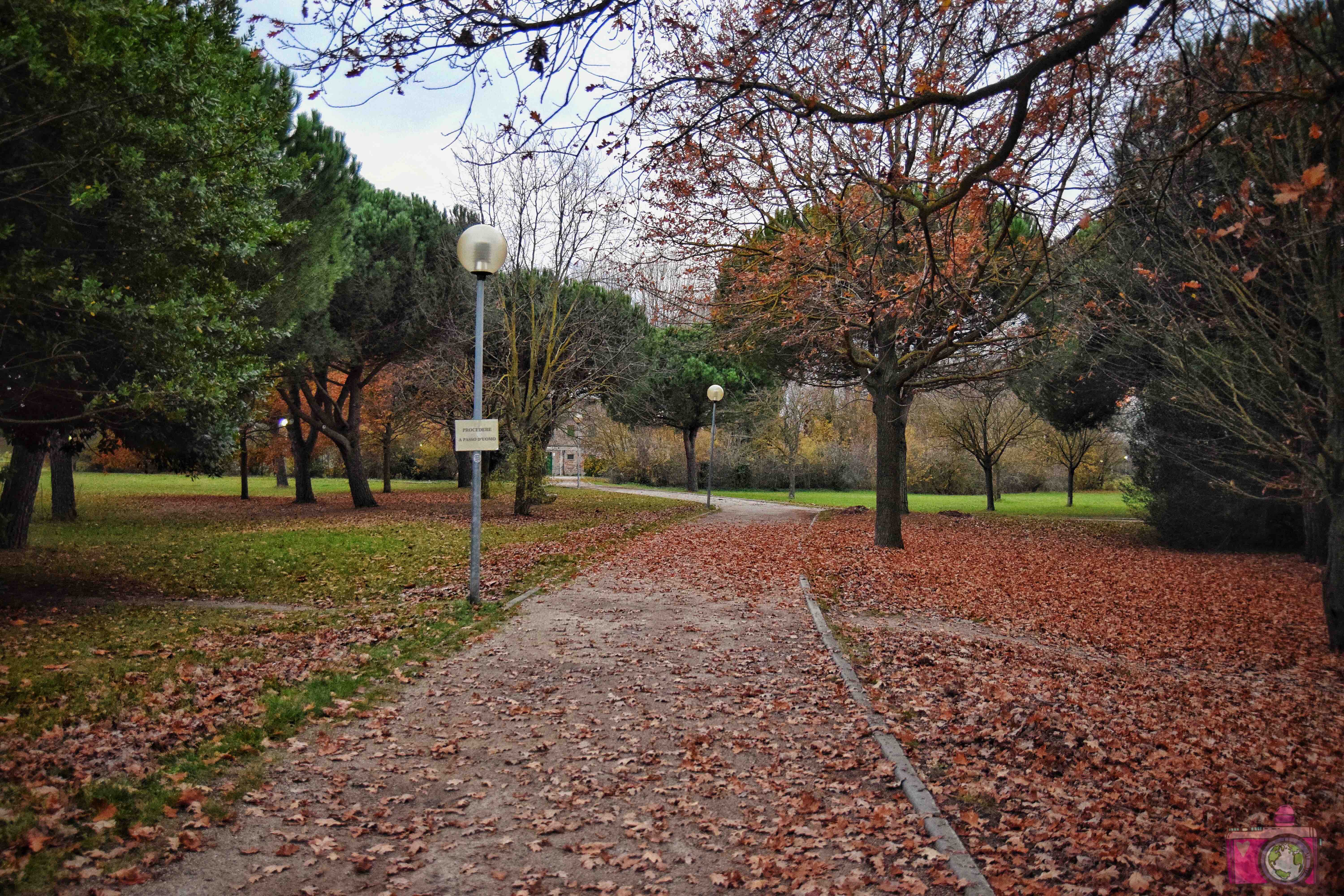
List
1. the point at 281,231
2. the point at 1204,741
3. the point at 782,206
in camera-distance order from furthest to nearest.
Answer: the point at 782,206 → the point at 281,231 → the point at 1204,741

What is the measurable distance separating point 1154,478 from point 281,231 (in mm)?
19858

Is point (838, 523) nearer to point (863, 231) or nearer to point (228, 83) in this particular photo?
point (863, 231)

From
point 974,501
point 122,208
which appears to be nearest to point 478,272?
point 122,208

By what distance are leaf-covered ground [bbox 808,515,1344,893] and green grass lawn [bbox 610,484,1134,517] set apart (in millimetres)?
12630

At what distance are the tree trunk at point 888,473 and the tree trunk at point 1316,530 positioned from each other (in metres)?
7.08

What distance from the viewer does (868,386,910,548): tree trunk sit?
54.4ft

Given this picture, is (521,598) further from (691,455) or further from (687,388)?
(691,455)

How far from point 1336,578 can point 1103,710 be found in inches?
171

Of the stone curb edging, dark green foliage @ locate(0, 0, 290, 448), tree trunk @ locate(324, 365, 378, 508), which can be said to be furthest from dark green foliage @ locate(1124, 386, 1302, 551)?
tree trunk @ locate(324, 365, 378, 508)

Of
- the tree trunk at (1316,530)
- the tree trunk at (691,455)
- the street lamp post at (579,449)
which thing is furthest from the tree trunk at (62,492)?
the tree trunk at (1316,530)

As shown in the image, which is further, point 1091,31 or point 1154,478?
point 1154,478

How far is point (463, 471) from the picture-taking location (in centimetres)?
4222

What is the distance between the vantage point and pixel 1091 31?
13.4 feet

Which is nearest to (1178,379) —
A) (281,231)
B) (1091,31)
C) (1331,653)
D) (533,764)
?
(1331,653)
